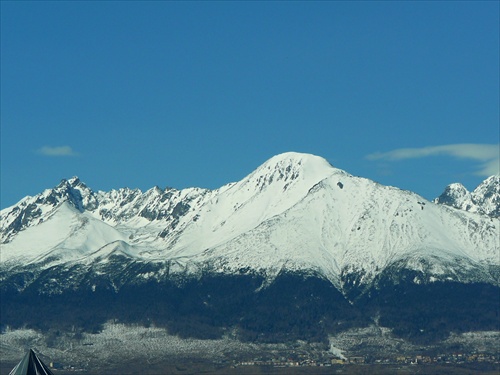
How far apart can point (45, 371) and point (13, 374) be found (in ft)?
12.0

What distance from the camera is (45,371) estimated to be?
145250mm

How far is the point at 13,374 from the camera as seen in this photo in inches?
5655
